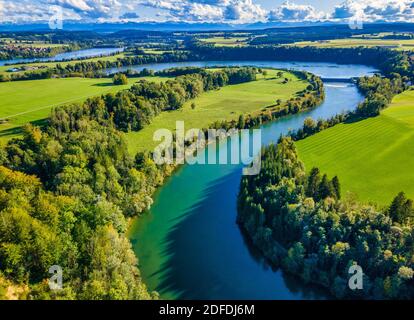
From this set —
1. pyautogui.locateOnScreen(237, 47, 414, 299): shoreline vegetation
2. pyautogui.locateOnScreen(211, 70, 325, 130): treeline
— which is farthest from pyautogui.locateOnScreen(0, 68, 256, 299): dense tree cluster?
pyautogui.locateOnScreen(211, 70, 325, 130): treeline

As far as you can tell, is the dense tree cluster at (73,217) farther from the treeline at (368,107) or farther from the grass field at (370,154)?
the treeline at (368,107)

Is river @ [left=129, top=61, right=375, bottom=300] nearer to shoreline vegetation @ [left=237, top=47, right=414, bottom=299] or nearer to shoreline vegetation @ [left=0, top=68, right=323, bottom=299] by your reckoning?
shoreline vegetation @ [left=237, top=47, right=414, bottom=299]

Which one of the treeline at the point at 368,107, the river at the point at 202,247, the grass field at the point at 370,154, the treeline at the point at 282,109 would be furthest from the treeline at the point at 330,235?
the treeline at the point at 282,109

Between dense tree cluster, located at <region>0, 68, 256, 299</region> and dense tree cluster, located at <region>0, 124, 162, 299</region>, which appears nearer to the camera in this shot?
dense tree cluster, located at <region>0, 124, 162, 299</region>

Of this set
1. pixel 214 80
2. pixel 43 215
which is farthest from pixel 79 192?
pixel 214 80

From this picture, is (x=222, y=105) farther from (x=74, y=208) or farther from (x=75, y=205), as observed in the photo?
(x=74, y=208)

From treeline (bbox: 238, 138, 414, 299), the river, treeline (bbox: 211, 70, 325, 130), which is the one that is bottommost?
the river

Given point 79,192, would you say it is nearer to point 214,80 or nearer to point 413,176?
point 413,176

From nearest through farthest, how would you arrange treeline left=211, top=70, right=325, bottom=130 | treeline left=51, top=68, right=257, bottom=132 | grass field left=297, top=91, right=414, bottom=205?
grass field left=297, top=91, right=414, bottom=205
treeline left=51, top=68, right=257, bottom=132
treeline left=211, top=70, right=325, bottom=130
